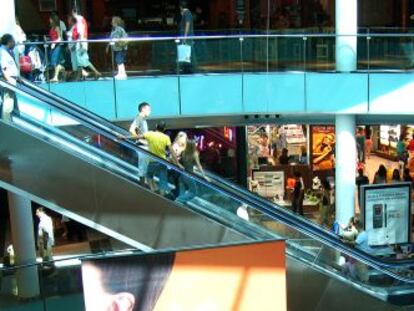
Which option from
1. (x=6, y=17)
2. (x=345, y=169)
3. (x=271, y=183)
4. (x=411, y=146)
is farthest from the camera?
(x=411, y=146)

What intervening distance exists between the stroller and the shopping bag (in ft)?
9.42

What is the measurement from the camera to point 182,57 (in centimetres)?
1600

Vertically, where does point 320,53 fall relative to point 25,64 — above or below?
below

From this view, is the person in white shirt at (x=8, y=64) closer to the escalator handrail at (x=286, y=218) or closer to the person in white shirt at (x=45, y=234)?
the escalator handrail at (x=286, y=218)

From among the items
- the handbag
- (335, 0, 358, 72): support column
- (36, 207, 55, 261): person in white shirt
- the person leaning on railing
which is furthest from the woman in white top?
(335, 0, 358, 72): support column

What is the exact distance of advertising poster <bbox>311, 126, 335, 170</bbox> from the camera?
2084 centimetres

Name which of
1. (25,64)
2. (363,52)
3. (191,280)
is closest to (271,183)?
(363,52)

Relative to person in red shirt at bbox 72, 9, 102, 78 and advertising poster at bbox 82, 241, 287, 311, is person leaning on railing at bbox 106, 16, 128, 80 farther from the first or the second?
advertising poster at bbox 82, 241, 287, 311

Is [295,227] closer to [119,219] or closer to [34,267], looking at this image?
[119,219]

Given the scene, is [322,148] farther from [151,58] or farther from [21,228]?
[21,228]

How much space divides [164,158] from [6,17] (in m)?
5.33

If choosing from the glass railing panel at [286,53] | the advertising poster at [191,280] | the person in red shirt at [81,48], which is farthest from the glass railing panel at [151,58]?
the advertising poster at [191,280]

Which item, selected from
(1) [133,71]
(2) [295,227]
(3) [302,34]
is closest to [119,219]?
(2) [295,227]

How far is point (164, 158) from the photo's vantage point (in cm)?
995
